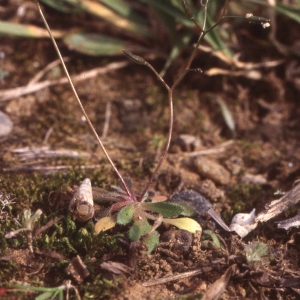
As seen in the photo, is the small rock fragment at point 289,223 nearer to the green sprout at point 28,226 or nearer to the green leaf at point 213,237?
the green leaf at point 213,237

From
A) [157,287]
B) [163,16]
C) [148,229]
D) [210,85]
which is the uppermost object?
[163,16]

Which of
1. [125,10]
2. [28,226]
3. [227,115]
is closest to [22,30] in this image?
[125,10]

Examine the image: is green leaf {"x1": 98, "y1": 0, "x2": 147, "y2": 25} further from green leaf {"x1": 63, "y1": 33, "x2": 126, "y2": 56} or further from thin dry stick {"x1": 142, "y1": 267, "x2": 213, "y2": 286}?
thin dry stick {"x1": 142, "y1": 267, "x2": 213, "y2": 286}

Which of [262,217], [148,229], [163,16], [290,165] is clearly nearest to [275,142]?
[290,165]

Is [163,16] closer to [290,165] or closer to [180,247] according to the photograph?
[290,165]

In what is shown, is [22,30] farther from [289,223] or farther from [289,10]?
[289,223]
